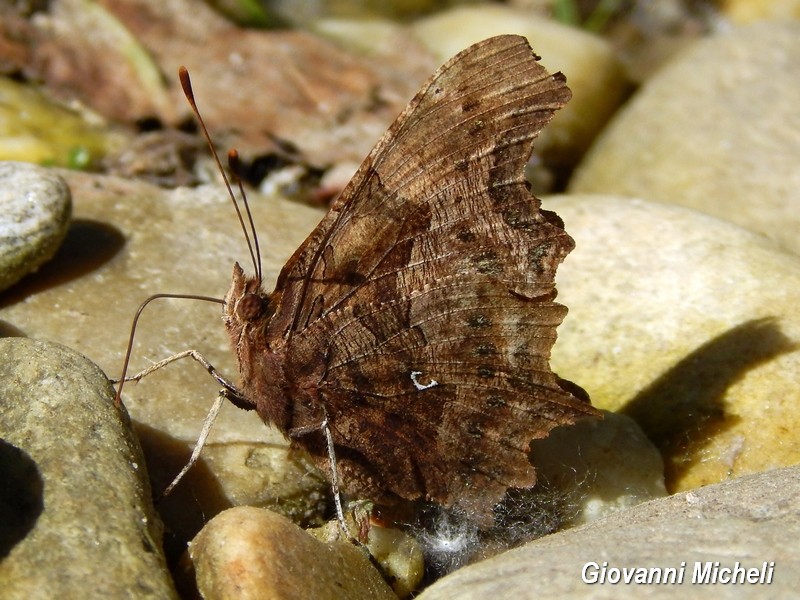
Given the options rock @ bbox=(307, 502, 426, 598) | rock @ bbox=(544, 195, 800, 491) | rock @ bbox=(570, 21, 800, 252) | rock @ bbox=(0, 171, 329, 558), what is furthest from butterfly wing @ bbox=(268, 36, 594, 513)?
rock @ bbox=(570, 21, 800, 252)

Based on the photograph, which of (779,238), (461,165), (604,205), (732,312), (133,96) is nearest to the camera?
(461,165)

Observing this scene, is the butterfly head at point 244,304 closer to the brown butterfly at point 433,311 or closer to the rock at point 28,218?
the brown butterfly at point 433,311

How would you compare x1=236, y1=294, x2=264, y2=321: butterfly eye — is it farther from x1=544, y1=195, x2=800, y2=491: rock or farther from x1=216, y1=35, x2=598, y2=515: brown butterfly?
x1=544, y1=195, x2=800, y2=491: rock

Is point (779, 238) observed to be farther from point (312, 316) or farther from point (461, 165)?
point (312, 316)

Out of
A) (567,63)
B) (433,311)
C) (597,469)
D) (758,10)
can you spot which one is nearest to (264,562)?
(433,311)

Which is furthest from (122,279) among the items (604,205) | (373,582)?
(604,205)

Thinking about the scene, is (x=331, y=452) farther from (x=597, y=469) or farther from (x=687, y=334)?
(x=687, y=334)
